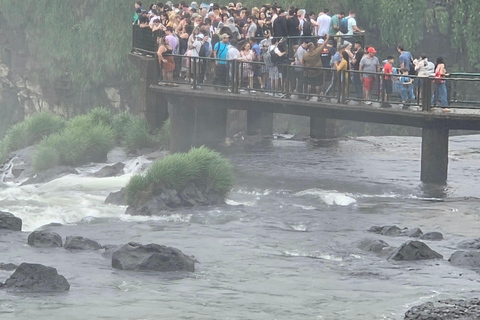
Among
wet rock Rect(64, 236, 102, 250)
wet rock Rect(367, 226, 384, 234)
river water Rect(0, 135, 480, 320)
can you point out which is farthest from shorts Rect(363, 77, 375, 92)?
wet rock Rect(64, 236, 102, 250)

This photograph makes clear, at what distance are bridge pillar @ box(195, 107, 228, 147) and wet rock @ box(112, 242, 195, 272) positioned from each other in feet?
46.7

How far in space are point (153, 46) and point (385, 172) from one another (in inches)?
332

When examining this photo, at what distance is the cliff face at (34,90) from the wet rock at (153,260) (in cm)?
3339

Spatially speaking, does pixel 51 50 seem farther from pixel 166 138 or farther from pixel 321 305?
pixel 321 305

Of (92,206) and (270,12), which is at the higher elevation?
(270,12)

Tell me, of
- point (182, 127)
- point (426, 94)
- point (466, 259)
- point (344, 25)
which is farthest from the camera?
point (344, 25)

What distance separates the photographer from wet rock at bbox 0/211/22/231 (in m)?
26.0

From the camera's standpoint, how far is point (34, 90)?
206 feet

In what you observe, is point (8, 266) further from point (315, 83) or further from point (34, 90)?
point (34, 90)

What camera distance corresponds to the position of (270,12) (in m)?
37.2

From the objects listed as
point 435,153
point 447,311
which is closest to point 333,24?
point 435,153

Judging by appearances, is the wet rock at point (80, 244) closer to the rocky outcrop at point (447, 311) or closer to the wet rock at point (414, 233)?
the wet rock at point (414, 233)

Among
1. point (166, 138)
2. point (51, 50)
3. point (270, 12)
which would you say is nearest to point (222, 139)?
point (166, 138)

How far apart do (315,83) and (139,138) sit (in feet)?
24.9
